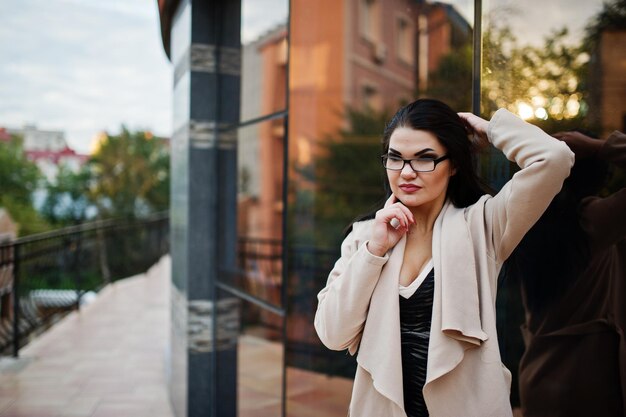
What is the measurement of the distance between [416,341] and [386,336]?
10 centimetres

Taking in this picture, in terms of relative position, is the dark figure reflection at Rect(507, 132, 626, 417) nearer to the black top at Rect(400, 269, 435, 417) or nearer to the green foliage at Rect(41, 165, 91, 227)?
the black top at Rect(400, 269, 435, 417)

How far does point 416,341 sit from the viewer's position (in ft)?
5.01

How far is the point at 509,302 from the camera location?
231cm

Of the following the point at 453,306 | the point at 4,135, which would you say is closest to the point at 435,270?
the point at 453,306

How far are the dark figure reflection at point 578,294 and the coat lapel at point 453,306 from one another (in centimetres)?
68

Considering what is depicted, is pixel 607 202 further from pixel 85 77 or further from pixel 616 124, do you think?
pixel 85 77

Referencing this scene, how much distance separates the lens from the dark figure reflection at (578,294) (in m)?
1.88

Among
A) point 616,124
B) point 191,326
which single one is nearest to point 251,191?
point 191,326

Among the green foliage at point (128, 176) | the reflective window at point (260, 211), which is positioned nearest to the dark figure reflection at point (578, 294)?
the reflective window at point (260, 211)

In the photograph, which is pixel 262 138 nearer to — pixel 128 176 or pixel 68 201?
pixel 128 176

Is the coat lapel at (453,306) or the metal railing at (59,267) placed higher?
the coat lapel at (453,306)

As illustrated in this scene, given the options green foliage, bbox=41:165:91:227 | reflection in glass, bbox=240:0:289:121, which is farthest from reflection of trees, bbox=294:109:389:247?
green foliage, bbox=41:165:91:227

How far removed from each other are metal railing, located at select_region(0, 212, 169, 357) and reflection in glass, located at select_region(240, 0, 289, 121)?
3.98 meters

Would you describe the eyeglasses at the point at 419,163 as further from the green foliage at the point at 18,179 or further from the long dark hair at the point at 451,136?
the green foliage at the point at 18,179
